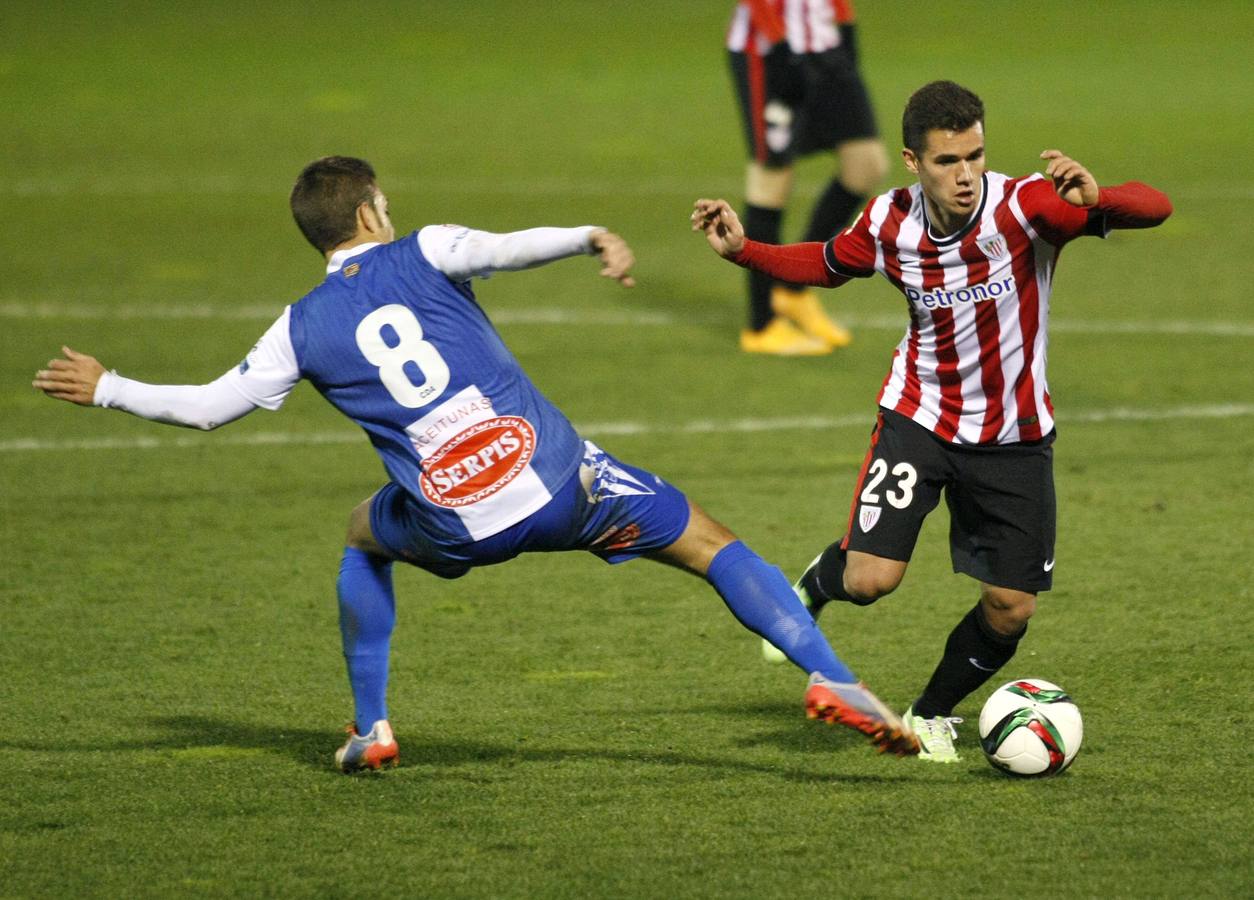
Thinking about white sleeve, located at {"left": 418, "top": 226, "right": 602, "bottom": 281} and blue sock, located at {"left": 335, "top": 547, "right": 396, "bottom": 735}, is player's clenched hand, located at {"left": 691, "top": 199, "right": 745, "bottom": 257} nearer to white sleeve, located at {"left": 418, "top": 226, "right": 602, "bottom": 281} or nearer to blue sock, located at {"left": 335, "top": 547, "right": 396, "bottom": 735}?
white sleeve, located at {"left": 418, "top": 226, "right": 602, "bottom": 281}

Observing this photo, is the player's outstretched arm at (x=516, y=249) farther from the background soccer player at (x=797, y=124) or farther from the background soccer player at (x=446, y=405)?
the background soccer player at (x=797, y=124)

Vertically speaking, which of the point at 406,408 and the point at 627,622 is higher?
the point at 406,408

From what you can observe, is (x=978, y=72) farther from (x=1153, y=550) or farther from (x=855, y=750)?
(x=855, y=750)

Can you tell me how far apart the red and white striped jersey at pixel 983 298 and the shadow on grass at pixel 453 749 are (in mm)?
834

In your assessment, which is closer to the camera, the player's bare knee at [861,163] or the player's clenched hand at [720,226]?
the player's clenched hand at [720,226]

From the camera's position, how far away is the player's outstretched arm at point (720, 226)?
4.56 meters

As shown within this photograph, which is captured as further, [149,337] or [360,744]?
[149,337]

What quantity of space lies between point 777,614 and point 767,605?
0.03 m

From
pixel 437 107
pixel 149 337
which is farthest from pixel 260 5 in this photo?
pixel 149 337

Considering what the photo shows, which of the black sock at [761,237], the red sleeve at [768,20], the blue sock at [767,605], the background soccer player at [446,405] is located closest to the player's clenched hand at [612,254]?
the background soccer player at [446,405]

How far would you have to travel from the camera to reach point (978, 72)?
20250 mm

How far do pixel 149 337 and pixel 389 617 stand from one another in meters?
5.60

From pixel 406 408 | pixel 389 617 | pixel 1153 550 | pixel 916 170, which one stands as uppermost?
pixel 916 170

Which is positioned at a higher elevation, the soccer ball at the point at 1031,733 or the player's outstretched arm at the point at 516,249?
the player's outstretched arm at the point at 516,249
